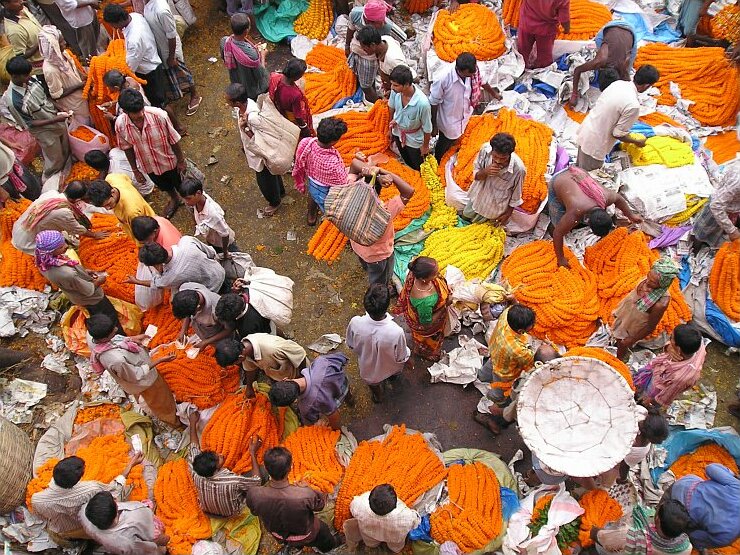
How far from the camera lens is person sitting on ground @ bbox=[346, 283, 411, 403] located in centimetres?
475

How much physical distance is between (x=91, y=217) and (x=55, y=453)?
2562 mm

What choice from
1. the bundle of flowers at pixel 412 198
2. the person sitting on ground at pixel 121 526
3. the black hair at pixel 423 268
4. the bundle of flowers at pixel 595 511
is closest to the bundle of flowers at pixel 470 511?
the bundle of flowers at pixel 595 511

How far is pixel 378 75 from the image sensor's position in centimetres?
721

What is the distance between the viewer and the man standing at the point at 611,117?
5.96 metres

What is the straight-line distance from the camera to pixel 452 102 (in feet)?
21.5

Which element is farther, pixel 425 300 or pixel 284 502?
pixel 425 300

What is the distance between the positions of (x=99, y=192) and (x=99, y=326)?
4.68 ft

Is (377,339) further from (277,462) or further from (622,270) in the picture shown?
(622,270)

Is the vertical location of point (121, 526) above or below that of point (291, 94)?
A: below

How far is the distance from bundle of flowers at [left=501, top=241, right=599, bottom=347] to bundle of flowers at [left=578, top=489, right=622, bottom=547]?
4.76 ft

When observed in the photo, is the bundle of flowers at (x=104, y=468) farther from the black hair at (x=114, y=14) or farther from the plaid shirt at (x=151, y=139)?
the black hair at (x=114, y=14)

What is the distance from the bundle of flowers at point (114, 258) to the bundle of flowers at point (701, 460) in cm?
520

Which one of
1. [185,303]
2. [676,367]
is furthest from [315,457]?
[676,367]

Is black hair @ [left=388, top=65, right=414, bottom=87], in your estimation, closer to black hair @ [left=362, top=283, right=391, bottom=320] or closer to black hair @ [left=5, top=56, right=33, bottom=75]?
black hair @ [left=362, top=283, right=391, bottom=320]
